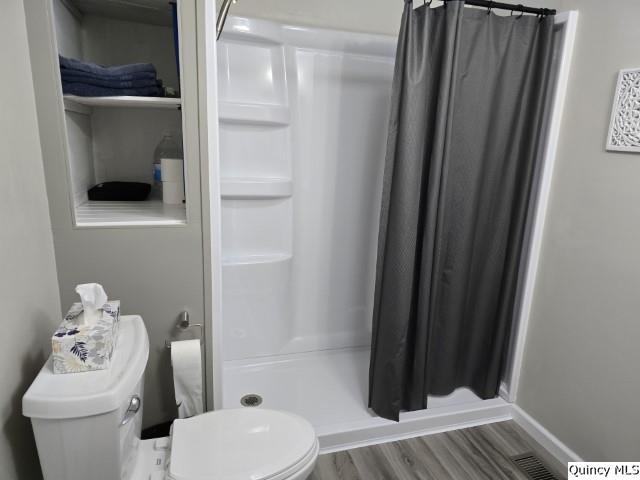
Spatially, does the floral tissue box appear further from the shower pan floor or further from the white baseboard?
the white baseboard

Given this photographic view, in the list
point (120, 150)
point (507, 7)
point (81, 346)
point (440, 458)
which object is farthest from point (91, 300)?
point (507, 7)

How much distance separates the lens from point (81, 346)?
1.04 meters

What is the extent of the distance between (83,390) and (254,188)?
1.27 meters

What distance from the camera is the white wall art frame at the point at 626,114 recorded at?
1494mm

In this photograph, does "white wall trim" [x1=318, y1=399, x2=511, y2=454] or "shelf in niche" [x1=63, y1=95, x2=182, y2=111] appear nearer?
"shelf in niche" [x1=63, y1=95, x2=182, y2=111]

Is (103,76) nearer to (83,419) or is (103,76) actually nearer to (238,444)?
(83,419)

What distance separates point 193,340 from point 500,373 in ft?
5.09

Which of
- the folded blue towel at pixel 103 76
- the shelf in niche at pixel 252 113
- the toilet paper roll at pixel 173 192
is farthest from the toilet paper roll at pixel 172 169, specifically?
the shelf in niche at pixel 252 113

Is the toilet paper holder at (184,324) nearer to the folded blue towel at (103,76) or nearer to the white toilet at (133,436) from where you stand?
the white toilet at (133,436)

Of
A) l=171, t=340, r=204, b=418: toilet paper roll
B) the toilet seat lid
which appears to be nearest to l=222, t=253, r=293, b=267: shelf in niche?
l=171, t=340, r=204, b=418: toilet paper roll

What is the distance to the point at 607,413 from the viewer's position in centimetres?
164

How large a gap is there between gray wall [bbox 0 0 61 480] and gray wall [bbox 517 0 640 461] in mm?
1967

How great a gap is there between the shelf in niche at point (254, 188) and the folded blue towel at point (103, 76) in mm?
746

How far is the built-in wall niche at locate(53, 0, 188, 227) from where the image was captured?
133 cm
